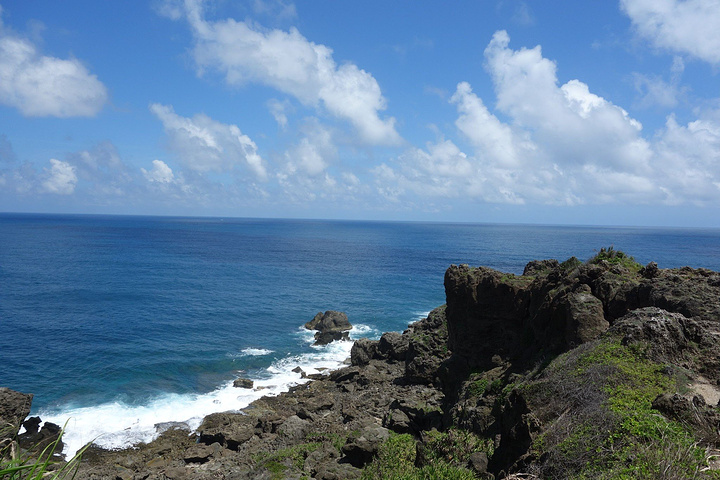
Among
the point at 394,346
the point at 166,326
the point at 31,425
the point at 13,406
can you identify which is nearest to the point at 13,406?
the point at 13,406

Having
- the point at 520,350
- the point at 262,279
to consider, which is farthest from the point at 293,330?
the point at 520,350

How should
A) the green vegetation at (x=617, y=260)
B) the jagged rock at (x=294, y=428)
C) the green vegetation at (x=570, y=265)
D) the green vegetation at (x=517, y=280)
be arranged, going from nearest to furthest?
the green vegetation at (x=617, y=260) → the green vegetation at (x=570, y=265) → the jagged rock at (x=294, y=428) → the green vegetation at (x=517, y=280)

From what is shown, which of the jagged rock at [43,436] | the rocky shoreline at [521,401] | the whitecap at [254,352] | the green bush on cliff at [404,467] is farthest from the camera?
the whitecap at [254,352]

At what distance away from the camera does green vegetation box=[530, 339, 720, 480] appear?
9.61 metres

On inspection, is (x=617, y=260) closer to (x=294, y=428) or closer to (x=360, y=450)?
(x=360, y=450)

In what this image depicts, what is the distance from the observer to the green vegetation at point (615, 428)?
31.5 ft

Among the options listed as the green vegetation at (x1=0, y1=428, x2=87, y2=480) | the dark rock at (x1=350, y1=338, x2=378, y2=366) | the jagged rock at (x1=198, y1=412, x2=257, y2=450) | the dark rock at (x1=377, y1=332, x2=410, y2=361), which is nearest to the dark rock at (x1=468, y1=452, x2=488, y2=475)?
the green vegetation at (x1=0, y1=428, x2=87, y2=480)

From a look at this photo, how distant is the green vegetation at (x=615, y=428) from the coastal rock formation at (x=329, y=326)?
43002 millimetres

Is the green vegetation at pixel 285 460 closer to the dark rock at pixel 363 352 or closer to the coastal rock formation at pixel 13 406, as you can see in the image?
the coastal rock formation at pixel 13 406

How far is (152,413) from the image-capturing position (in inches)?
1406

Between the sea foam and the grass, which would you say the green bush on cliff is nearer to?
the grass

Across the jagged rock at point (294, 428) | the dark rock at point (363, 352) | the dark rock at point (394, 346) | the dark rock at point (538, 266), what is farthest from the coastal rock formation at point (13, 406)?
the dark rock at point (538, 266)

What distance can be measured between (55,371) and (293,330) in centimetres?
2793

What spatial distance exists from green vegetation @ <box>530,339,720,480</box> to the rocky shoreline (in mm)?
47
